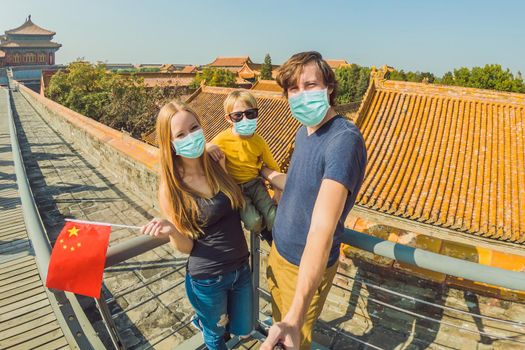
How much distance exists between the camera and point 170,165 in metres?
1.84

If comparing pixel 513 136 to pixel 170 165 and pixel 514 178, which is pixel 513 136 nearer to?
pixel 514 178

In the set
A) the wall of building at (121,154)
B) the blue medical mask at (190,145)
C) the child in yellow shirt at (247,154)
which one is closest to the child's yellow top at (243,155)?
the child in yellow shirt at (247,154)

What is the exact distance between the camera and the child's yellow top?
2238 mm

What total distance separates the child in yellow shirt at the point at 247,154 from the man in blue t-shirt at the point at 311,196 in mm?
386

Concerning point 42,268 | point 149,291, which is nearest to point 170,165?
point 42,268

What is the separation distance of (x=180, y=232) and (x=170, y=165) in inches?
15.6

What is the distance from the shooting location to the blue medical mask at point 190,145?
6.19 feet

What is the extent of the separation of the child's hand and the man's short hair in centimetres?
77

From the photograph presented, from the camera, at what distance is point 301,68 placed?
151 centimetres

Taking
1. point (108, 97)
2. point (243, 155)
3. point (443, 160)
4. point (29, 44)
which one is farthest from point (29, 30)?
point (243, 155)

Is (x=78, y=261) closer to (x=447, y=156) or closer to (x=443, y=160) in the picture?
(x=443, y=160)

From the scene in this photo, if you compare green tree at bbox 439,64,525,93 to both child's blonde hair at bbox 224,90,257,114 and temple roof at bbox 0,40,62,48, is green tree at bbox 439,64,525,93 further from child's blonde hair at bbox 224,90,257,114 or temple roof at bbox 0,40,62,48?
temple roof at bbox 0,40,62,48

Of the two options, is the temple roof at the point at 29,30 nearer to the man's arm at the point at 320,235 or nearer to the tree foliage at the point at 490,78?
the tree foliage at the point at 490,78

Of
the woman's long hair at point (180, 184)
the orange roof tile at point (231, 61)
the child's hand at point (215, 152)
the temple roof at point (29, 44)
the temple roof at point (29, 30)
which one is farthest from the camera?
the orange roof tile at point (231, 61)
